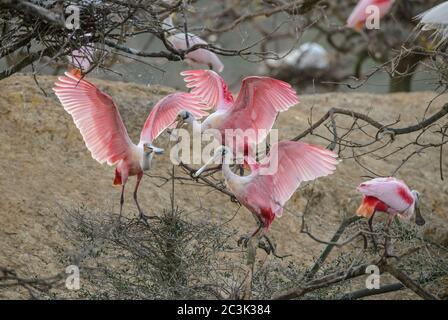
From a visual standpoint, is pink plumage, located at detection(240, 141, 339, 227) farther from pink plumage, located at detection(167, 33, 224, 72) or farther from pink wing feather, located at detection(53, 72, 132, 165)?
pink plumage, located at detection(167, 33, 224, 72)

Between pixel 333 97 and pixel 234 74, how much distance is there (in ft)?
11.5

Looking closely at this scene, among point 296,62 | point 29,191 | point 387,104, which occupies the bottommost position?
point 29,191

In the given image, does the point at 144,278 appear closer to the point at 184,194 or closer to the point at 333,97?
the point at 184,194

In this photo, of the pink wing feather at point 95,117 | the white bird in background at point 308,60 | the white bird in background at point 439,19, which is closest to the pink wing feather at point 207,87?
the pink wing feather at point 95,117

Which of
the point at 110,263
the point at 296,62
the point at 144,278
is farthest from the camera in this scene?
the point at 296,62

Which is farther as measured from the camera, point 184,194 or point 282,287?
point 184,194

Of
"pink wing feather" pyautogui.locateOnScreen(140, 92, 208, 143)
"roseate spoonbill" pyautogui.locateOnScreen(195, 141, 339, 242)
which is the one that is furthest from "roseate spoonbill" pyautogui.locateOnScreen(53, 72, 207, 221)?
"roseate spoonbill" pyautogui.locateOnScreen(195, 141, 339, 242)

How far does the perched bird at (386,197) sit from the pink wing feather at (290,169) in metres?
0.29

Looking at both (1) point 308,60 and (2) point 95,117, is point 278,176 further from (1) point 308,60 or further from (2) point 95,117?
(1) point 308,60

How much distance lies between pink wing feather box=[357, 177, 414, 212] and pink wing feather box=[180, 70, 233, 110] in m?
0.88

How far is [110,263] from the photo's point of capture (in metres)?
5.55

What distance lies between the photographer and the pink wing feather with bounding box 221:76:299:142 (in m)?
5.30

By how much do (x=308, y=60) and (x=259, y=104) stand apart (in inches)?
208

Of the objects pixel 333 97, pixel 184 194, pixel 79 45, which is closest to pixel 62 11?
pixel 79 45
